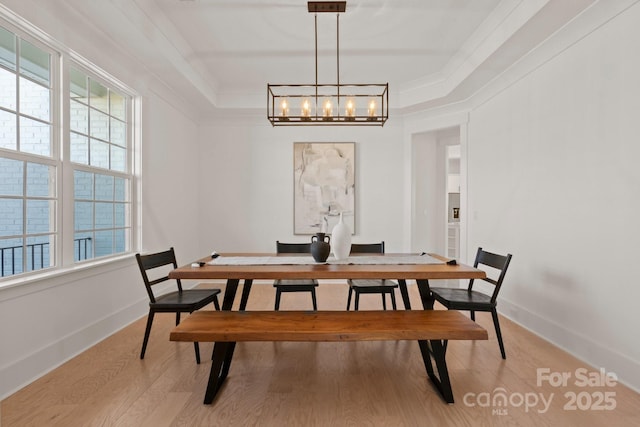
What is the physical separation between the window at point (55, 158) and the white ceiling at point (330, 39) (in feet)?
1.66

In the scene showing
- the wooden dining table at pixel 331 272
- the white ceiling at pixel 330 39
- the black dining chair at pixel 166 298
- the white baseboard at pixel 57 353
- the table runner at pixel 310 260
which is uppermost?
the white ceiling at pixel 330 39

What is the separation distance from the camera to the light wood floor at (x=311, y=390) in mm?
1884

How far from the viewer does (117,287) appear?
325 cm

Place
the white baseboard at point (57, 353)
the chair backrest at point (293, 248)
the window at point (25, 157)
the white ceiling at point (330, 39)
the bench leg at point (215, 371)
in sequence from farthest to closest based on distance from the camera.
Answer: the chair backrest at point (293, 248), the white ceiling at point (330, 39), the window at point (25, 157), the white baseboard at point (57, 353), the bench leg at point (215, 371)

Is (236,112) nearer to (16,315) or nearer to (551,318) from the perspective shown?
(16,315)

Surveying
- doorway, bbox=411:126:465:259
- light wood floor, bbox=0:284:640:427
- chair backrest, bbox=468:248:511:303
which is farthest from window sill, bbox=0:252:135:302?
doorway, bbox=411:126:465:259

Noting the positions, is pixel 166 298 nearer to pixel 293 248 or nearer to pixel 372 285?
pixel 293 248

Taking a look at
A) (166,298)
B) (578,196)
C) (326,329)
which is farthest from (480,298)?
(166,298)

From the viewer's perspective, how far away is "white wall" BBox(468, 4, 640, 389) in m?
2.30

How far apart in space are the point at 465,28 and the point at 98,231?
407cm

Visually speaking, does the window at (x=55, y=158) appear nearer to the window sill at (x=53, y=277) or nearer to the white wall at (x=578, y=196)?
the window sill at (x=53, y=277)

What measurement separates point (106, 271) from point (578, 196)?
4137 mm

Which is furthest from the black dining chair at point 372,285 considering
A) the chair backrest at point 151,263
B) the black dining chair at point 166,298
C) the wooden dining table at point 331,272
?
the chair backrest at point 151,263

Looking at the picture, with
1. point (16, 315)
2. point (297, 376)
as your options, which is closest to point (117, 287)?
point (16, 315)
